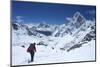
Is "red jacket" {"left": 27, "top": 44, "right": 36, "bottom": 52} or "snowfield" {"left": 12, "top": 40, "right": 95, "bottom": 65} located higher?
"red jacket" {"left": 27, "top": 44, "right": 36, "bottom": 52}

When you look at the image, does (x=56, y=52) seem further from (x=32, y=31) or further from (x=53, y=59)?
(x=32, y=31)

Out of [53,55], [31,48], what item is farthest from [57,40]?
[31,48]

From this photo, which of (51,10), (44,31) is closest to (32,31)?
(44,31)

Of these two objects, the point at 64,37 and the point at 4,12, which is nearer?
the point at 4,12

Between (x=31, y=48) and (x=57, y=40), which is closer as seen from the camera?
(x=31, y=48)

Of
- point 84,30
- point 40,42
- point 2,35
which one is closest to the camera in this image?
point 2,35

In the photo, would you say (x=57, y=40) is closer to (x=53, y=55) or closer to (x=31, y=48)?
(x=53, y=55)

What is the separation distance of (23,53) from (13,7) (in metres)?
0.52

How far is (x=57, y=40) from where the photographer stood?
8.21 feet

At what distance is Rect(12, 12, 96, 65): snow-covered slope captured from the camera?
2348 mm

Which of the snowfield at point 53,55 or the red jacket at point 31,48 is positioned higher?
the red jacket at point 31,48

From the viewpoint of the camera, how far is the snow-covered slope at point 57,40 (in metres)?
2.35

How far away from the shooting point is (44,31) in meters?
2.45

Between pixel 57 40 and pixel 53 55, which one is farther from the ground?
pixel 57 40
